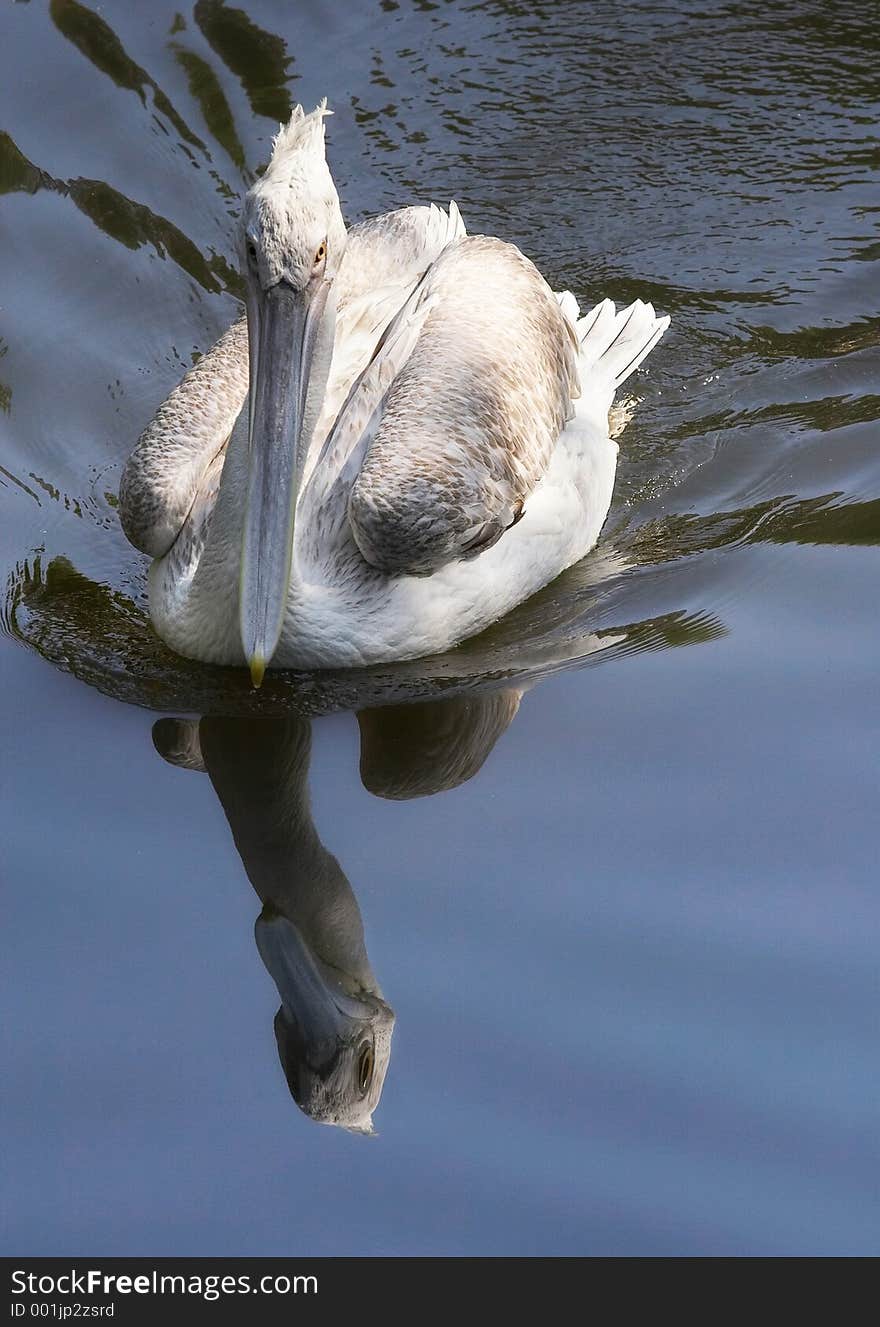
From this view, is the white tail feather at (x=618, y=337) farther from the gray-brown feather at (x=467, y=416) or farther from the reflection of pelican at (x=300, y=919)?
the reflection of pelican at (x=300, y=919)

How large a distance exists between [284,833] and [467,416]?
1.56 metres

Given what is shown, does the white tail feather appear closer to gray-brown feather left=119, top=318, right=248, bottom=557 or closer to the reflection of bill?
gray-brown feather left=119, top=318, right=248, bottom=557

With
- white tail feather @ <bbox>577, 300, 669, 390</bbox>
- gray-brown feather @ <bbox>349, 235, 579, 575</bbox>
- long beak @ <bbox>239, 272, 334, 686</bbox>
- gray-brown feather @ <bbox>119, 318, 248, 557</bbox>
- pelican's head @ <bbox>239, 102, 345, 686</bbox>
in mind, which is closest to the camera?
pelican's head @ <bbox>239, 102, 345, 686</bbox>

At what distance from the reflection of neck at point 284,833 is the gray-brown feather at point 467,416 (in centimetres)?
61

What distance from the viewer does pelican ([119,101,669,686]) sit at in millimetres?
4930

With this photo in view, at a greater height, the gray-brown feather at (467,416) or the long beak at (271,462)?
the gray-brown feather at (467,416)

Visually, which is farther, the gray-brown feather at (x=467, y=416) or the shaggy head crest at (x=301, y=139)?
the gray-brown feather at (x=467, y=416)

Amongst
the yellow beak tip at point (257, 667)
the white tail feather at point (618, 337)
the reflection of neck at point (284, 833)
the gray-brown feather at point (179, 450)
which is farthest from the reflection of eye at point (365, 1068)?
the white tail feather at point (618, 337)

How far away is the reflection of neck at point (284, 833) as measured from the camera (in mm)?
4383

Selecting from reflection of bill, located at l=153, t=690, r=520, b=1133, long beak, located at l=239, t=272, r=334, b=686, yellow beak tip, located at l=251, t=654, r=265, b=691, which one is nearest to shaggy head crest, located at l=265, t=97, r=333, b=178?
long beak, located at l=239, t=272, r=334, b=686

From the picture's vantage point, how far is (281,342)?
4.88m

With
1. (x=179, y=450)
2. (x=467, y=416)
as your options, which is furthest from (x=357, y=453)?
(x=179, y=450)
